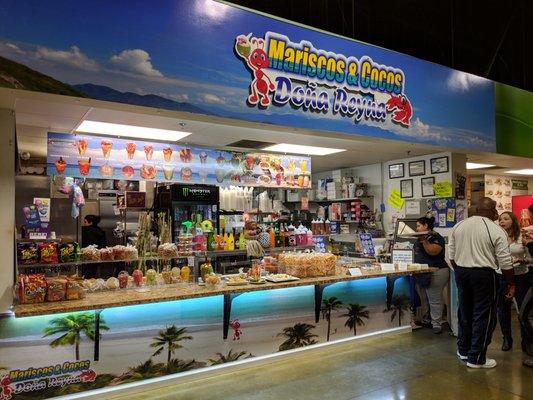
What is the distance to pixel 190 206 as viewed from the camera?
6.83 m

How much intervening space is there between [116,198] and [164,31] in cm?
449

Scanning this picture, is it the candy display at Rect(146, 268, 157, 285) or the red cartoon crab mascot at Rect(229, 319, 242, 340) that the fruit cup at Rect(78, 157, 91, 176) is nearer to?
the candy display at Rect(146, 268, 157, 285)

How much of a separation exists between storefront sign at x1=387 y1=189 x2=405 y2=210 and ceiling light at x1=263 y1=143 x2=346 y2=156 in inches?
64.9

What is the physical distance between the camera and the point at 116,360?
436 centimetres

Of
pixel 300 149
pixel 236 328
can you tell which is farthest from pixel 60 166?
pixel 300 149

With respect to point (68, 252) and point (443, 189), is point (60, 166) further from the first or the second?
point (443, 189)

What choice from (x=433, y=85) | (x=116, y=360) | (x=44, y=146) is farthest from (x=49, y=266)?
(x=433, y=85)

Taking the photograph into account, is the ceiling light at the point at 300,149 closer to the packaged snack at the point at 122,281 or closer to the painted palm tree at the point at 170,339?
the packaged snack at the point at 122,281

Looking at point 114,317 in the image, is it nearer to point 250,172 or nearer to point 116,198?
point 250,172

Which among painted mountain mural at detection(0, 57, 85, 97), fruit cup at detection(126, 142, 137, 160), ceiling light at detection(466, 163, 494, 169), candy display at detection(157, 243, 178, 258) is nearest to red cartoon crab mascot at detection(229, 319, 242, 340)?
candy display at detection(157, 243, 178, 258)

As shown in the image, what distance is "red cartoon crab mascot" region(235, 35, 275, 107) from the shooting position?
Answer: 471cm

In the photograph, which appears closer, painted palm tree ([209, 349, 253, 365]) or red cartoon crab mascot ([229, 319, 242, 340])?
painted palm tree ([209, 349, 253, 365])

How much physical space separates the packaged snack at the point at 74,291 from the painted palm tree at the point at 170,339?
916 mm

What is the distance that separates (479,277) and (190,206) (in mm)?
4218
